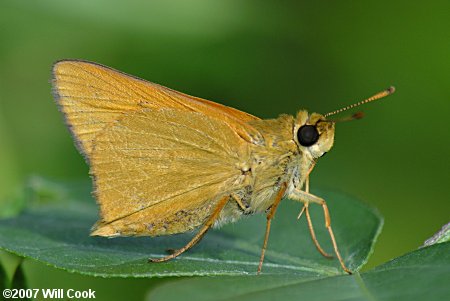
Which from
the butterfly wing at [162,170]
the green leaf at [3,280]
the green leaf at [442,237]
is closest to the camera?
the green leaf at [442,237]

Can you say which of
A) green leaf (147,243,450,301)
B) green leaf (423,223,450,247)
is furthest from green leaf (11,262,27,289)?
green leaf (423,223,450,247)

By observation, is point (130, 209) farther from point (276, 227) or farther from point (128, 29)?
point (128, 29)

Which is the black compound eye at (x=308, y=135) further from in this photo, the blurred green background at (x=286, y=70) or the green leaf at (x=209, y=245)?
the blurred green background at (x=286, y=70)

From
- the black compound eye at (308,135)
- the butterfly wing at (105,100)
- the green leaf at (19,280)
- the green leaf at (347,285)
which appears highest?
the butterfly wing at (105,100)

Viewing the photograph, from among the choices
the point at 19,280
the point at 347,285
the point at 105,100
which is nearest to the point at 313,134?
the point at 105,100

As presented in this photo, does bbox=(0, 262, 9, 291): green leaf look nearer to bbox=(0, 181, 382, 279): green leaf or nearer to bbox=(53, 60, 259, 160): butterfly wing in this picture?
bbox=(0, 181, 382, 279): green leaf

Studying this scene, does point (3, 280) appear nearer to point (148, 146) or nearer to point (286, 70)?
point (148, 146)

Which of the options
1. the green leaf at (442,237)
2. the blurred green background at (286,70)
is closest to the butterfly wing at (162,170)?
the green leaf at (442,237)
